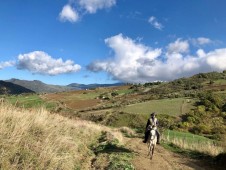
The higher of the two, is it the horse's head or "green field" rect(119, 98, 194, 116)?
"green field" rect(119, 98, 194, 116)

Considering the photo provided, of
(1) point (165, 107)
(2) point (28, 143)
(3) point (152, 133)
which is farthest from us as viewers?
(1) point (165, 107)

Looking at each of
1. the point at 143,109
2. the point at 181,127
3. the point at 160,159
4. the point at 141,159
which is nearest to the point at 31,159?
the point at 141,159

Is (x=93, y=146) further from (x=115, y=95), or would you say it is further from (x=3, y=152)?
(x=115, y=95)

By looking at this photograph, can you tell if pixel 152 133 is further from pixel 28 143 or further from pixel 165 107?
pixel 165 107

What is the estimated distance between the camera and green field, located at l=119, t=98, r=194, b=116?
80.6m

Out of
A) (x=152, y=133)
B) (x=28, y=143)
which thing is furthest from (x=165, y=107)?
(x=28, y=143)

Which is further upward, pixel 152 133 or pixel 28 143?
pixel 28 143

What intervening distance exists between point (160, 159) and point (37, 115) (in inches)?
471

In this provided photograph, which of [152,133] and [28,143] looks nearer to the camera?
→ [28,143]

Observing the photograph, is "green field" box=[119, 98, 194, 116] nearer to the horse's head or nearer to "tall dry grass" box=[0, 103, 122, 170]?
the horse's head

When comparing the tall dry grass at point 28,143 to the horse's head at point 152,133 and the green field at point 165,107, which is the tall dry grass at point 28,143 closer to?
the horse's head at point 152,133

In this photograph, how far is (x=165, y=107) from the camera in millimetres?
84250

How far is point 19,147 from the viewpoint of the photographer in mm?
9055

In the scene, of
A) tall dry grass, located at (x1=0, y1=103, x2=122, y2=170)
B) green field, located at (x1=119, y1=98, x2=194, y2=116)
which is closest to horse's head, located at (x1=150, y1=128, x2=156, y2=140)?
tall dry grass, located at (x1=0, y1=103, x2=122, y2=170)
